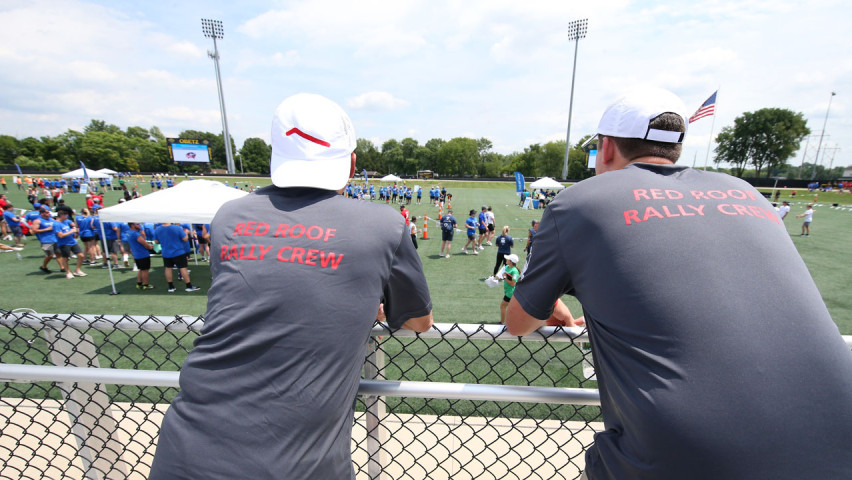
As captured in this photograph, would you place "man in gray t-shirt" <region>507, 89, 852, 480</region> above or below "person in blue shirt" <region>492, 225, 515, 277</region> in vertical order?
above

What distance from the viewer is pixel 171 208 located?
920cm

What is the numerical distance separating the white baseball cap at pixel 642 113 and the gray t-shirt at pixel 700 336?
0.72 ft

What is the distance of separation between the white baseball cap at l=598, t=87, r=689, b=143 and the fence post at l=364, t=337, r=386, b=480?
1303mm

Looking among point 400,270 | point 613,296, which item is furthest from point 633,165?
point 400,270

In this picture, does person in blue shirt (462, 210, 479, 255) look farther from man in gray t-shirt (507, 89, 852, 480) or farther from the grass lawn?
man in gray t-shirt (507, 89, 852, 480)

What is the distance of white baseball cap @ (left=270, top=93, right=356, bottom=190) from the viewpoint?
1.38m

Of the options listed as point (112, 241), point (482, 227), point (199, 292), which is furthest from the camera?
point (482, 227)

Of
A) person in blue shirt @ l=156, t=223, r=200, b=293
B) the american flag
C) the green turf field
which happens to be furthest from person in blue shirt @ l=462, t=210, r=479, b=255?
person in blue shirt @ l=156, t=223, r=200, b=293

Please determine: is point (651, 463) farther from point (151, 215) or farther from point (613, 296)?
point (151, 215)

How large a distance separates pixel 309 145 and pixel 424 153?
10477 centimetres

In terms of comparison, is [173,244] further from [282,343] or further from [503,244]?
[282,343]

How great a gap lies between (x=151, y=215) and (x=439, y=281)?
7.64m

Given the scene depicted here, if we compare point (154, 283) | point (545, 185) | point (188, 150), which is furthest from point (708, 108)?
point (188, 150)

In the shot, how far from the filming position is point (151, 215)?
903 cm
